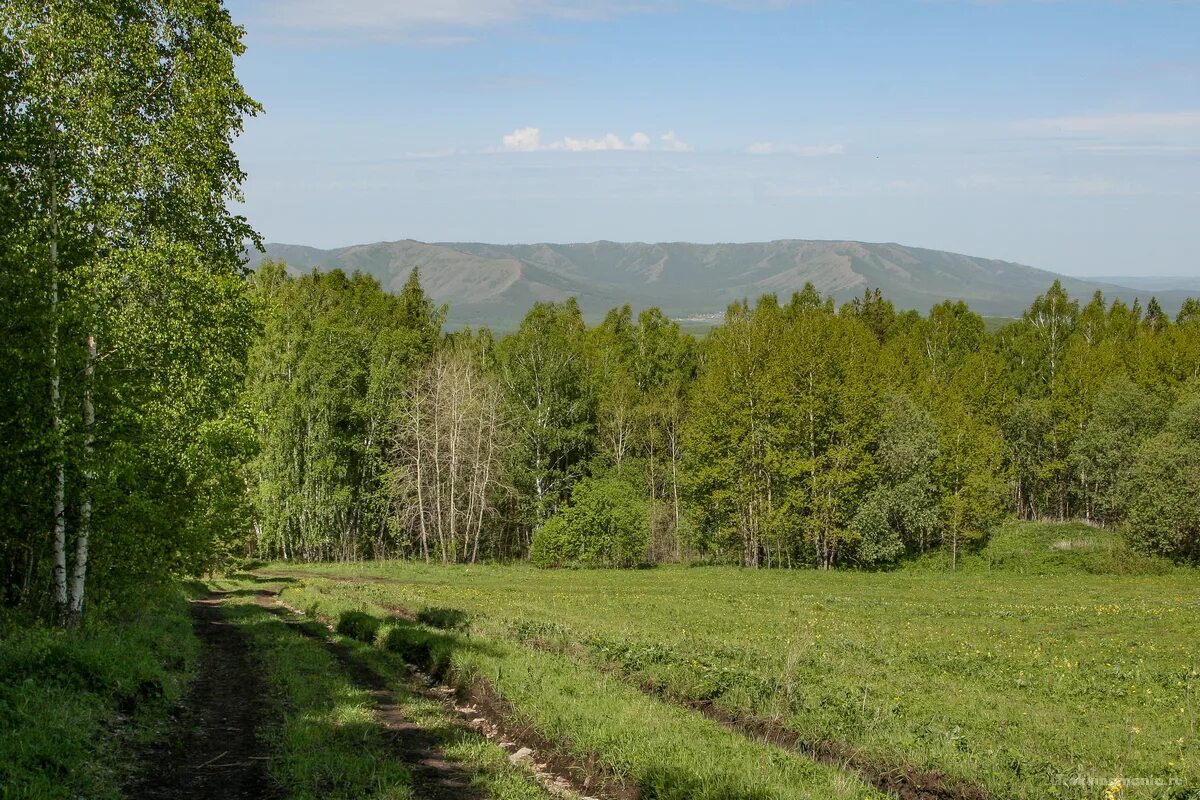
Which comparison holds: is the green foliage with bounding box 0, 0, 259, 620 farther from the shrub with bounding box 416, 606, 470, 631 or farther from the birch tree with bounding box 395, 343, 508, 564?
the birch tree with bounding box 395, 343, 508, 564

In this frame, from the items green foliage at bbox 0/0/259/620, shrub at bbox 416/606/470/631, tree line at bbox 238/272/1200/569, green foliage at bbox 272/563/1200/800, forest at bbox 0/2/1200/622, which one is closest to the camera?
green foliage at bbox 272/563/1200/800

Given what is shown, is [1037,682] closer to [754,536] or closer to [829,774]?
[829,774]

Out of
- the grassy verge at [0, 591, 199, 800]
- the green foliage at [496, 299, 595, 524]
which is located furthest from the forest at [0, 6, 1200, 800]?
the green foliage at [496, 299, 595, 524]

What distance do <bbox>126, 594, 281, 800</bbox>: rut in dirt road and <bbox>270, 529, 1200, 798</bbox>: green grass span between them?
449 cm

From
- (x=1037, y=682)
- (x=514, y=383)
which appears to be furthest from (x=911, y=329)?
(x=1037, y=682)

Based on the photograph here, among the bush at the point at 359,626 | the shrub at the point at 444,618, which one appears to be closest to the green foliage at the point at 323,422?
the bush at the point at 359,626

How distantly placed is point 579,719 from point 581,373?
63.6m

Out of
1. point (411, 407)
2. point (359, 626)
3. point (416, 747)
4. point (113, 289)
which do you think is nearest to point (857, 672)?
point (416, 747)

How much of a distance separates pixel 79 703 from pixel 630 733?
8272mm

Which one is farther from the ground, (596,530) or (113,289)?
(113,289)

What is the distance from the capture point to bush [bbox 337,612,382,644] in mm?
24622

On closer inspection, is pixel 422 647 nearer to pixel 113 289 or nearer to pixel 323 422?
pixel 113 289

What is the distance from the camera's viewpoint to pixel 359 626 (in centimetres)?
2555

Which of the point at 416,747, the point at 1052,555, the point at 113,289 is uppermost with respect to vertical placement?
the point at 113,289
